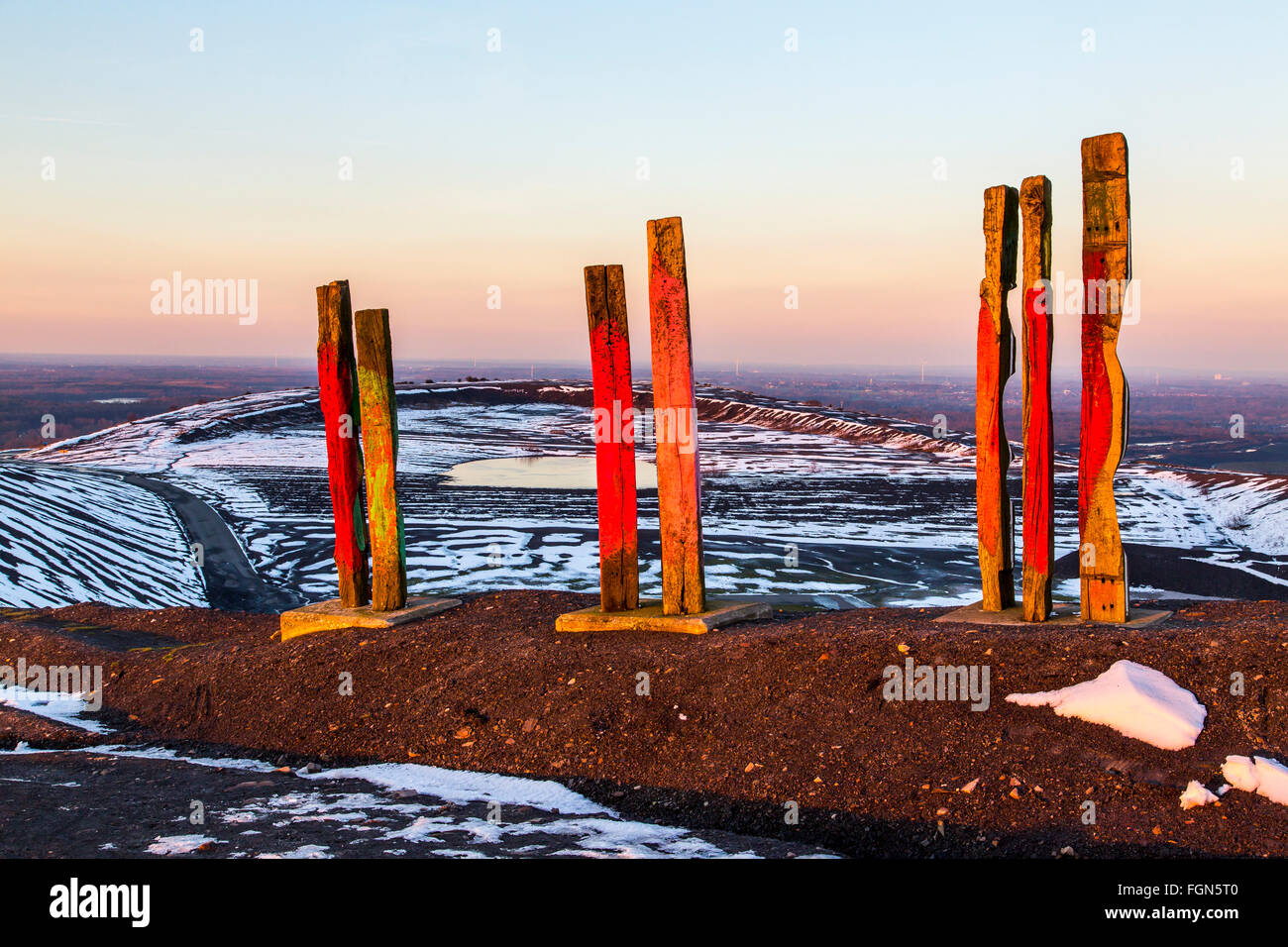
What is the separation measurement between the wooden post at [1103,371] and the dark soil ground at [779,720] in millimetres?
620

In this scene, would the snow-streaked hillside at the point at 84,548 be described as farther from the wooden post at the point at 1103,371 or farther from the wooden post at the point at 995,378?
the wooden post at the point at 1103,371

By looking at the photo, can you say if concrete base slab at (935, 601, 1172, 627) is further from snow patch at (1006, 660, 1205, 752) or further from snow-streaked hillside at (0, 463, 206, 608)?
snow-streaked hillside at (0, 463, 206, 608)

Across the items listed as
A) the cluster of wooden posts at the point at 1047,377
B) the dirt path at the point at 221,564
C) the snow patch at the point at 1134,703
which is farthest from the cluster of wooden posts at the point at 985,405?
the dirt path at the point at 221,564

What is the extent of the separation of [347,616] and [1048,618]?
19.0 ft

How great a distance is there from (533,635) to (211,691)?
8.70 feet

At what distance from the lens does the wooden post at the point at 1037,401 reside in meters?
7.36

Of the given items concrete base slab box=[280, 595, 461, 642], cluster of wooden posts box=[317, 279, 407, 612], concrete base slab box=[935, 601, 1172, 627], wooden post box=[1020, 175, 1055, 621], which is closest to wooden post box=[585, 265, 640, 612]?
concrete base slab box=[280, 595, 461, 642]

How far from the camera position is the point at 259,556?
16.5 m

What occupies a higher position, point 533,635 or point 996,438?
point 996,438

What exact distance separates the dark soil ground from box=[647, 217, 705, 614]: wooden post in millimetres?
815

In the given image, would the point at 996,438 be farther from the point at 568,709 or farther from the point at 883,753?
the point at 568,709
